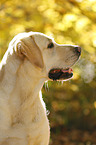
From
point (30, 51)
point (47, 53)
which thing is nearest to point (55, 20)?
point (47, 53)

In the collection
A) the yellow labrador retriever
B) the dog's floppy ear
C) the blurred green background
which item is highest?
the blurred green background

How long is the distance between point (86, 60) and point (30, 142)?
3198 mm

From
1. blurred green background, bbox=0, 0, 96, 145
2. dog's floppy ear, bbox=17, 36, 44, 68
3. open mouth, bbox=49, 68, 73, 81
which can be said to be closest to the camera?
dog's floppy ear, bbox=17, 36, 44, 68

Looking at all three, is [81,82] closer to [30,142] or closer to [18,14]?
[18,14]

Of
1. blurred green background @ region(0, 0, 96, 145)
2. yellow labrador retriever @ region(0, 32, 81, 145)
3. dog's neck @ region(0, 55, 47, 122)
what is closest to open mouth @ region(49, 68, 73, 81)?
yellow labrador retriever @ region(0, 32, 81, 145)

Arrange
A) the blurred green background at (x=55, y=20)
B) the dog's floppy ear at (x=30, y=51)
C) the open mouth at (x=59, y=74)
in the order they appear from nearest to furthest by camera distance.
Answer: the dog's floppy ear at (x=30, y=51) < the open mouth at (x=59, y=74) < the blurred green background at (x=55, y=20)

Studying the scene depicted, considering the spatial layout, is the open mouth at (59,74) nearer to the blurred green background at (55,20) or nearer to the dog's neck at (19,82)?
the dog's neck at (19,82)

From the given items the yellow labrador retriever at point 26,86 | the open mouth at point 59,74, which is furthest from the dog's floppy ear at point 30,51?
the open mouth at point 59,74

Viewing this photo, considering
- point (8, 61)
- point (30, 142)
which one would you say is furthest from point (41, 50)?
point (30, 142)

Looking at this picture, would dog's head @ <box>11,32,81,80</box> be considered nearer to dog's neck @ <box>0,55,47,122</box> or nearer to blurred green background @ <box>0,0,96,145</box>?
dog's neck @ <box>0,55,47,122</box>

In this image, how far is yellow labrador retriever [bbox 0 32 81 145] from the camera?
7.66ft

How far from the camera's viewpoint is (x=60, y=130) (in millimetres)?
6273

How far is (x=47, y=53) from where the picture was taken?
2502mm

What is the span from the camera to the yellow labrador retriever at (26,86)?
234 centimetres
